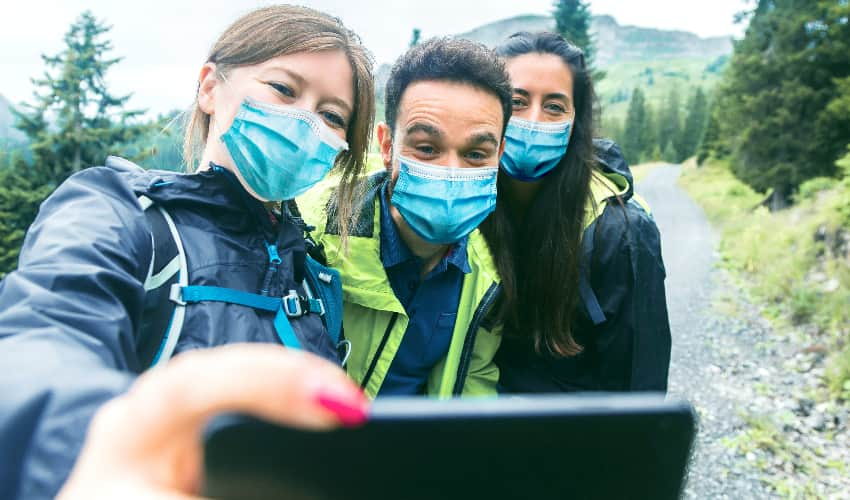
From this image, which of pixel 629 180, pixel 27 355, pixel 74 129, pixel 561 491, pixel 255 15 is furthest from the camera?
pixel 74 129

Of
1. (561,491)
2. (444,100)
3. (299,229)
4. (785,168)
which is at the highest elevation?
(444,100)

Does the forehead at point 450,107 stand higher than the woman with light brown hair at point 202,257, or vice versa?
the forehead at point 450,107

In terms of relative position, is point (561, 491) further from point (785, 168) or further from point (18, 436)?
point (785, 168)

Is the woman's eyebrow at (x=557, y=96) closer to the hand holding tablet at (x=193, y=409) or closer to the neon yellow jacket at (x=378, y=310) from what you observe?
the neon yellow jacket at (x=378, y=310)

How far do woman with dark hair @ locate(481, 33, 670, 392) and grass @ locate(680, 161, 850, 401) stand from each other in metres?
4.41

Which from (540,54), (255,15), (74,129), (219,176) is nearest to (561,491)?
(219,176)

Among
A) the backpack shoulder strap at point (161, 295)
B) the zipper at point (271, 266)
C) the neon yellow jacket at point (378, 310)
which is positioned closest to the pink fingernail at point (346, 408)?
the backpack shoulder strap at point (161, 295)

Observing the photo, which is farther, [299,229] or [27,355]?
[299,229]

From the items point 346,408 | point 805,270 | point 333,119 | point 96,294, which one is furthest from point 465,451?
point 805,270

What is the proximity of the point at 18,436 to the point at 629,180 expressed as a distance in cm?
246

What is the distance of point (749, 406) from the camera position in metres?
5.41

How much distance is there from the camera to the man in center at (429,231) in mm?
2029

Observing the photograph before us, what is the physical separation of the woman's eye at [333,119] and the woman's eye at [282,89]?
122mm

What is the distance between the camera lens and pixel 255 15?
5.99 ft
